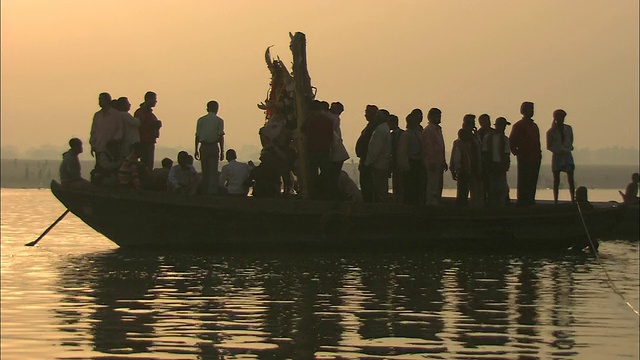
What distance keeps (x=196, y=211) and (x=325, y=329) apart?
870cm

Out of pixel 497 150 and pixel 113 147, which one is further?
pixel 497 150

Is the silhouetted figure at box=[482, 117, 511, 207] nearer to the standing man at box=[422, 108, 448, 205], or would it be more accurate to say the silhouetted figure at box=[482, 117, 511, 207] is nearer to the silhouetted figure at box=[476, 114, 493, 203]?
the silhouetted figure at box=[476, 114, 493, 203]

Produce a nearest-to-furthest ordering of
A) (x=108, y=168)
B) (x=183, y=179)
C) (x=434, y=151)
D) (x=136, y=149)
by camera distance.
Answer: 1. (x=434, y=151)
2. (x=136, y=149)
3. (x=108, y=168)
4. (x=183, y=179)

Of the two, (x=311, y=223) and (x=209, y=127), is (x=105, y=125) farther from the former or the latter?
(x=311, y=223)

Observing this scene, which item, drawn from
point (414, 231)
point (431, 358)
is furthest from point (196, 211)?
point (431, 358)

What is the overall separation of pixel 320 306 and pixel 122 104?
7.90 m

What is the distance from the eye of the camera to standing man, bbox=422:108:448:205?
877 inches

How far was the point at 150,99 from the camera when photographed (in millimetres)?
23203

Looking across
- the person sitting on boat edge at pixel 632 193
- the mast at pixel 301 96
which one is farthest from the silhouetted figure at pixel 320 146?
the person sitting on boat edge at pixel 632 193

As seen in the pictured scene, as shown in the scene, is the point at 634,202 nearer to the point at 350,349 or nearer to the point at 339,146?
the point at 339,146

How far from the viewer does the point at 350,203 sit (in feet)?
73.2

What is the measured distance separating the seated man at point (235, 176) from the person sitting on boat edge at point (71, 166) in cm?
233

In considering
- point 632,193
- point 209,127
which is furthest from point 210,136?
point 632,193

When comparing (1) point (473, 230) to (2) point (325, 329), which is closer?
(2) point (325, 329)
